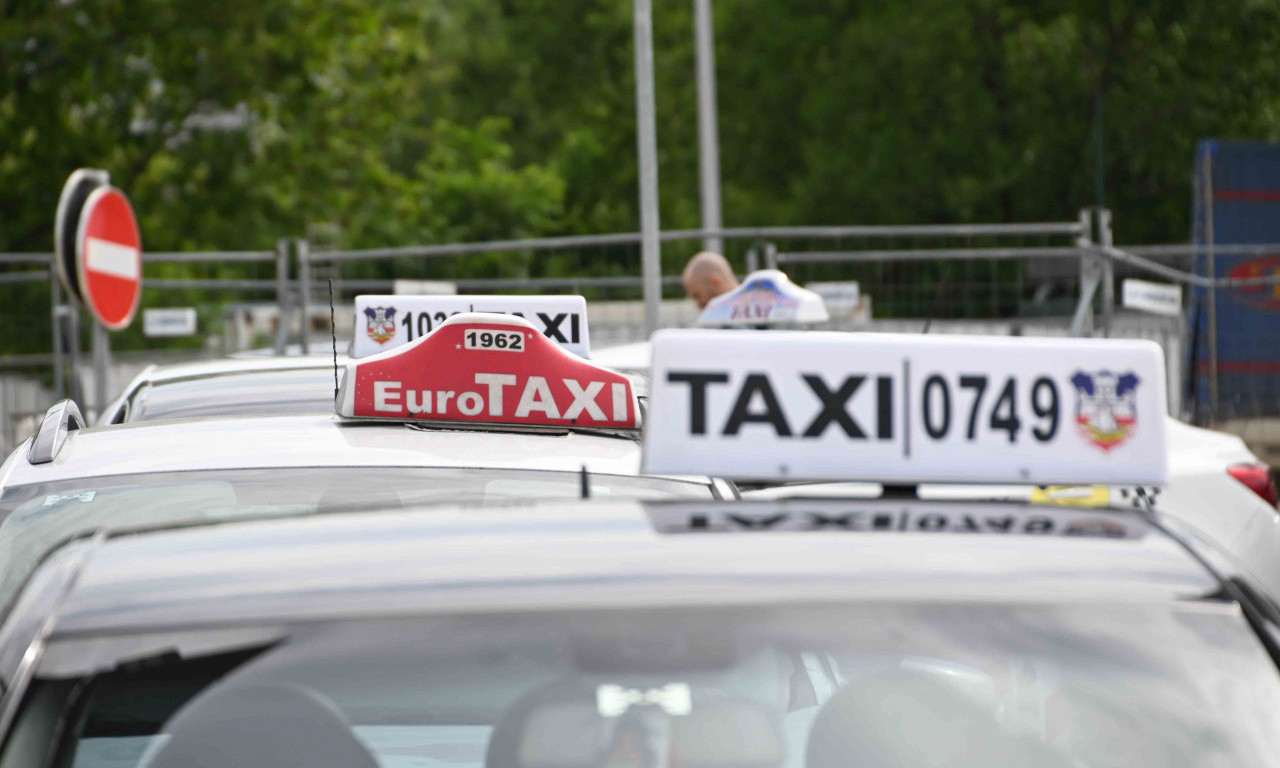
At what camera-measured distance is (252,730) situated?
2.07 meters

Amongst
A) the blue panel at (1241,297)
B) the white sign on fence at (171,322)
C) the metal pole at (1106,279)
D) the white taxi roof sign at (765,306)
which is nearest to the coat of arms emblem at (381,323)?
the white taxi roof sign at (765,306)

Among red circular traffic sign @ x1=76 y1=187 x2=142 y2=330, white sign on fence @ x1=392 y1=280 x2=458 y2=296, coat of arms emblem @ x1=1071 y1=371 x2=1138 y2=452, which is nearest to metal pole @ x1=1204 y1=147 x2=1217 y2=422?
white sign on fence @ x1=392 y1=280 x2=458 y2=296

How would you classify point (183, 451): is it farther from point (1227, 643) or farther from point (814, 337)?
point (1227, 643)

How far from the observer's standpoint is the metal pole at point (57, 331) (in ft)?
42.2

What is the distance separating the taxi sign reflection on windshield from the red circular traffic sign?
16.1 ft

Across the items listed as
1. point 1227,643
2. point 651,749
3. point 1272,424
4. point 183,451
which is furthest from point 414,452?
point 1272,424

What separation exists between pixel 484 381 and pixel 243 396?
1.26 meters

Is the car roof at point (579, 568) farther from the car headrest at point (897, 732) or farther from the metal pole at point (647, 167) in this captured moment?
the metal pole at point (647, 167)

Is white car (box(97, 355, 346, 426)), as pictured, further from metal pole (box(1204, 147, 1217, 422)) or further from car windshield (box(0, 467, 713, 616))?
metal pole (box(1204, 147, 1217, 422))

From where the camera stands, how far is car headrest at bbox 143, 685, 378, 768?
6.72 feet

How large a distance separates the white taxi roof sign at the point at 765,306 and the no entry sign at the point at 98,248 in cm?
270

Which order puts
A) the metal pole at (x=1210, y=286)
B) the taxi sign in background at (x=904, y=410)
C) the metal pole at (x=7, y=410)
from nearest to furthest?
the taxi sign in background at (x=904, y=410) < the metal pole at (x=1210, y=286) < the metal pole at (x=7, y=410)

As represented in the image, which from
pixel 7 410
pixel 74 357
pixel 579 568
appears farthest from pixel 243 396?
pixel 7 410

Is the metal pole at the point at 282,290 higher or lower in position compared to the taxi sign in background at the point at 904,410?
lower
